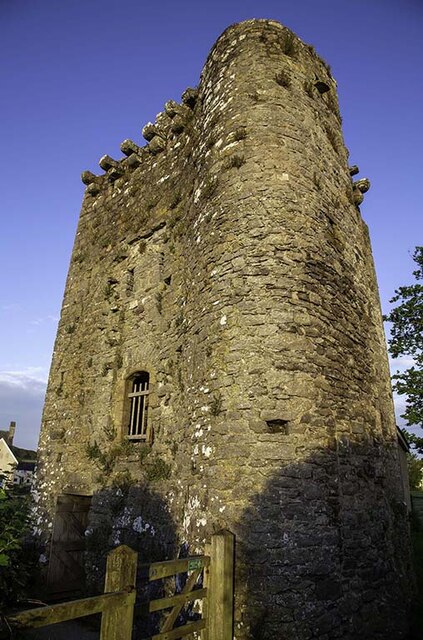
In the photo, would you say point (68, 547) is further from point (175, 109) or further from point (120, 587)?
point (175, 109)

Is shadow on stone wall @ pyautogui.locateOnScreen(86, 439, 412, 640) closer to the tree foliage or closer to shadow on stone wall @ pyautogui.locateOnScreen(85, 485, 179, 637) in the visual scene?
shadow on stone wall @ pyautogui.locateOnScreen(85, 485, 179, 637)

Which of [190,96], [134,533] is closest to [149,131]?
[190,96]

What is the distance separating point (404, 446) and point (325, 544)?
12013 millimetres

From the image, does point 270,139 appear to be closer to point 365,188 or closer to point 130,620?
point 365,188

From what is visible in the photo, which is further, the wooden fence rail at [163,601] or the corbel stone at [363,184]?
the corbel stone at [363,184]

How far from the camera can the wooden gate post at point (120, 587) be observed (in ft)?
10.3

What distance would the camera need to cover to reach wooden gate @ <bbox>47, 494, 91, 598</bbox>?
28.8ft

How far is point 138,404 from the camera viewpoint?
8695 mm

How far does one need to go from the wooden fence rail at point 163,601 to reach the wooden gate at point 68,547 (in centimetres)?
577

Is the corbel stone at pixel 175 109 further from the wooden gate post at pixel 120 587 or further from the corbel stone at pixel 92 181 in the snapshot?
the wooden gate post at pixel 120 587

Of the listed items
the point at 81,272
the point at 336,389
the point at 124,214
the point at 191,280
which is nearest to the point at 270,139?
the point at 191,280

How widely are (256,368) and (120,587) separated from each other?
9.28ft

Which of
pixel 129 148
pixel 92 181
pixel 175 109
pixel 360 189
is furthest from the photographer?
pixel 92 181

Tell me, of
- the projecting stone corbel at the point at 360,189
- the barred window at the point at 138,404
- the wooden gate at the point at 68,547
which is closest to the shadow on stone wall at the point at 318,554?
the barred window at the point at 138,404
